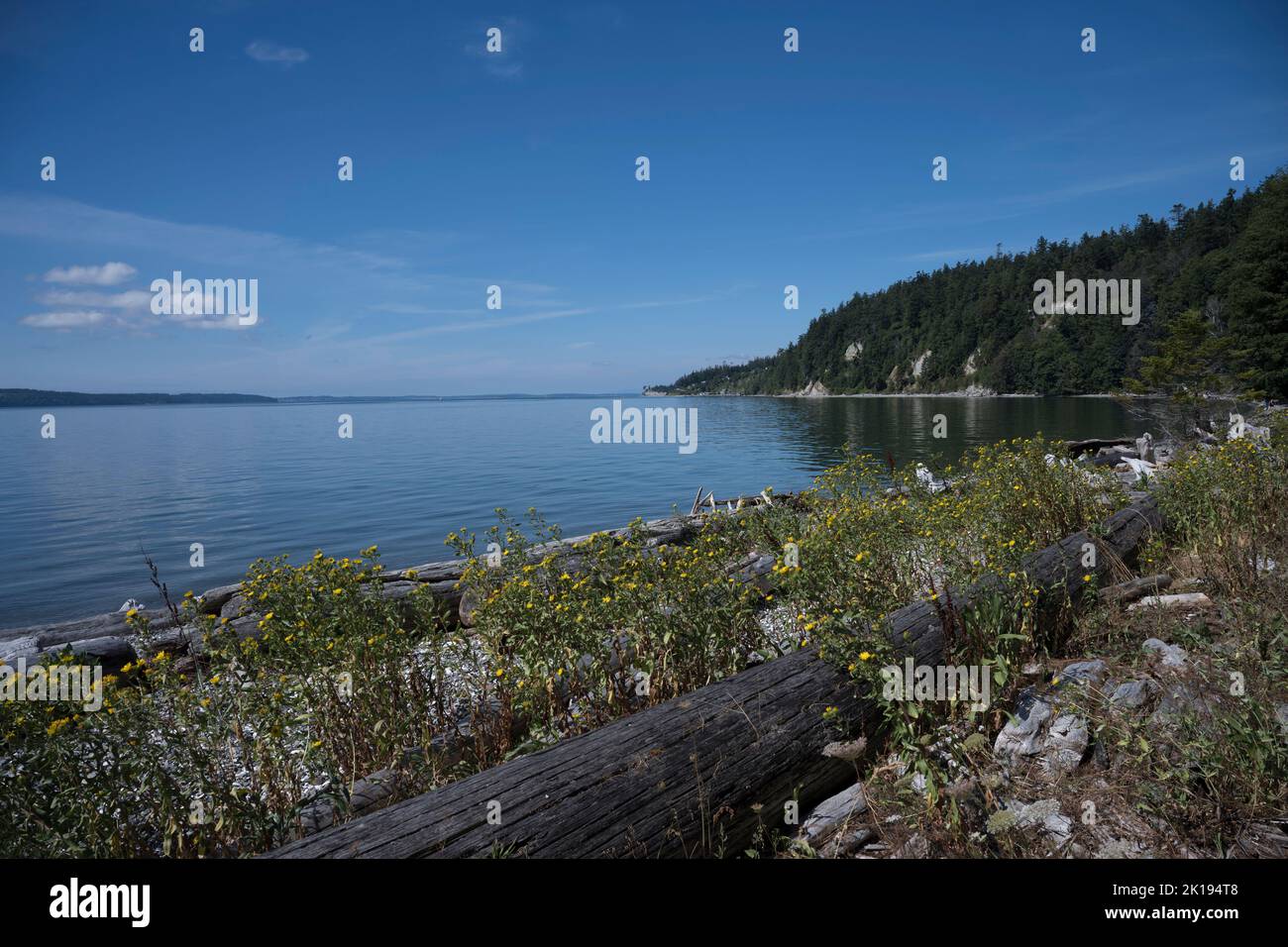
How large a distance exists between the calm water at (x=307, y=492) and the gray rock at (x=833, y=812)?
12.1m

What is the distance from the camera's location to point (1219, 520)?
6.81 m

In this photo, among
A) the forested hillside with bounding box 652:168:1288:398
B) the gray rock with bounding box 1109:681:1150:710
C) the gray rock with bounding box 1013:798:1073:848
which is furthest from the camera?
the forested hillside with bounding box 652:168:1288:398

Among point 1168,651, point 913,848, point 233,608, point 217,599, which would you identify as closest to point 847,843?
point 913,848

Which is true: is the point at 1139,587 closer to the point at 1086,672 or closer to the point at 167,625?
the point at 1086,672

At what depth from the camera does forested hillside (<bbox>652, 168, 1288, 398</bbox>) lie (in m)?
38.6

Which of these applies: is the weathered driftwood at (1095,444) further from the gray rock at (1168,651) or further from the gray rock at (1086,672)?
the gray rock at (1086,672)

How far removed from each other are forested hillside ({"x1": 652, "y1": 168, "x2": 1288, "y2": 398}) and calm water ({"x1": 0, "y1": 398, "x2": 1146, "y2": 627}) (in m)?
9.26

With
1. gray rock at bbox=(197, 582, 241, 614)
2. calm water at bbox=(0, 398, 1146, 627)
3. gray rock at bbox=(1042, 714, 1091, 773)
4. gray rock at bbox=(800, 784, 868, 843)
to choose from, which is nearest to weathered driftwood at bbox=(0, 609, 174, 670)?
gray rock at bbox=(197, 582, 241, 614)

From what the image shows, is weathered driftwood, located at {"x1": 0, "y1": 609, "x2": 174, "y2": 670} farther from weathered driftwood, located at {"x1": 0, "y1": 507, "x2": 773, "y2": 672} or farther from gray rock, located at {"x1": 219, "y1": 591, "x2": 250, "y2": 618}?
gray rock, located at {"x1": 219, "y1": 591, "x2": 250, "y2": 618}

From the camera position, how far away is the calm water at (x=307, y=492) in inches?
568

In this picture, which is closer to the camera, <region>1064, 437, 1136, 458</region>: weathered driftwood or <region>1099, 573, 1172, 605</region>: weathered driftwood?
<region>1099, 573, 1172, 605</region>: weathered driftwood
